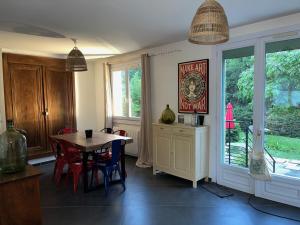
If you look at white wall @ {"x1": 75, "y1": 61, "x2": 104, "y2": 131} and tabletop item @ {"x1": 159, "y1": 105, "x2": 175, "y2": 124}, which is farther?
white wall @ {"x1": 75, "y1": 61, "x2": 104, "y2": 131}

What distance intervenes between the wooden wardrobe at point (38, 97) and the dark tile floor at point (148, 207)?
158 cm

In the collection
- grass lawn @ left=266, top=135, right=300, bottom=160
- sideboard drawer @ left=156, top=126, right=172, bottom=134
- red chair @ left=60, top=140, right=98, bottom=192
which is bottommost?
red chair @ left=60, top=140, right=98, bottom=192

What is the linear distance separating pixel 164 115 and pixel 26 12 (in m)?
2.52

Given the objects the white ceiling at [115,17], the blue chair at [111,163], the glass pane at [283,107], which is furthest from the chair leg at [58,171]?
the glass pane at [283,107]

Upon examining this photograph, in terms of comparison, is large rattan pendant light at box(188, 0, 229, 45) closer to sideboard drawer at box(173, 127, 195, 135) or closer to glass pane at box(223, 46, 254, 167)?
glass pane at box(223, 46, 254, 167)

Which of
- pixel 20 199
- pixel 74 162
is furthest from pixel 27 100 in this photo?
pixel 20 199

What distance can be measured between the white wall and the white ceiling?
6.19 feet

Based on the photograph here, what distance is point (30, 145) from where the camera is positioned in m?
4.95

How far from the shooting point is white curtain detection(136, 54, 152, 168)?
4.71m

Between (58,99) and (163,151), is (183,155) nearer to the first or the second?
(163,151)

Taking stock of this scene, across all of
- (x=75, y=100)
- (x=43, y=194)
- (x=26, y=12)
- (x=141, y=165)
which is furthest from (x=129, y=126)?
(x=26, y=12)

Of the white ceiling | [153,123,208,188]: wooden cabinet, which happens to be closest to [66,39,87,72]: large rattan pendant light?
the white ceiling

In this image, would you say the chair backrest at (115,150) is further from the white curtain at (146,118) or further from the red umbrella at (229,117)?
the red umbrella at (229,117)

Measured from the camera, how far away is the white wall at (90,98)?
5.91 metres
